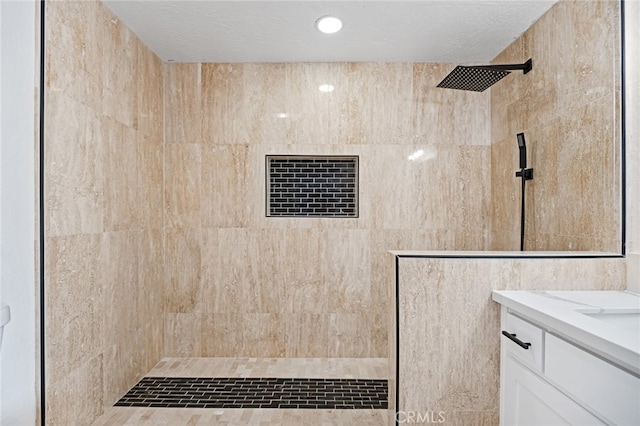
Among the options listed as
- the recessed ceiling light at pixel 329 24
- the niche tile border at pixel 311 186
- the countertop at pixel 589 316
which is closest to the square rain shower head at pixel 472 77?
the recessed ceiling light at pixel 329 24

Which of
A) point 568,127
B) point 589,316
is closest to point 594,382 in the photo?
point 589,316

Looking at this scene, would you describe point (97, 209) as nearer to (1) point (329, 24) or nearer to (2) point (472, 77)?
(1) point (329, 24)

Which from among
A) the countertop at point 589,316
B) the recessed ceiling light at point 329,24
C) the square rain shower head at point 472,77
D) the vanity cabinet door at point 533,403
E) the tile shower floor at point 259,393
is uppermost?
the recessed ceiling light at point 329,24

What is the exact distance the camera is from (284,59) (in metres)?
3.36

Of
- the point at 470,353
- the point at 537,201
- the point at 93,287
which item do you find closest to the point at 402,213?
the point at 537,201

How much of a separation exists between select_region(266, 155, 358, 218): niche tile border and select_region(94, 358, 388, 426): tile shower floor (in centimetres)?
112

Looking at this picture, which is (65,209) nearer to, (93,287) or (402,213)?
(93,287)

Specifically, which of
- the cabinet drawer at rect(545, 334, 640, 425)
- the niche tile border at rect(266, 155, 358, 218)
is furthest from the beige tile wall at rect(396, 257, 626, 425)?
the niche tile border at rect(266, 155, 358, 218)

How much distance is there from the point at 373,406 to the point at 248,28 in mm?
2335

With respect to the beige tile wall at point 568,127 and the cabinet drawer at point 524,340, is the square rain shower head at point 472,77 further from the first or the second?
the cabinet drawer at point 524,340

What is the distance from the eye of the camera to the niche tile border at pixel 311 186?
347 cm

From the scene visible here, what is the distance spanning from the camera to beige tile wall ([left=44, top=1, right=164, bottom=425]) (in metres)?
2.04

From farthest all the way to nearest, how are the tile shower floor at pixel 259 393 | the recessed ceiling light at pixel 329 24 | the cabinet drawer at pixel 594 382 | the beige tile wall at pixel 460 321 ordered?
the recessed ceiling light at pixel 329 24
the tile shower floor at pixel 259 393
the beige tile wall at pixel 460 321
the cabinet drawer at pixel 594 382

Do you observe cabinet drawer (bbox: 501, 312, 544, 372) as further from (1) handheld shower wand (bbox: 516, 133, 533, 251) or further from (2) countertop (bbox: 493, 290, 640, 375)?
(1) handheld shower wand (bbox: 516, 133, 533, 251)
